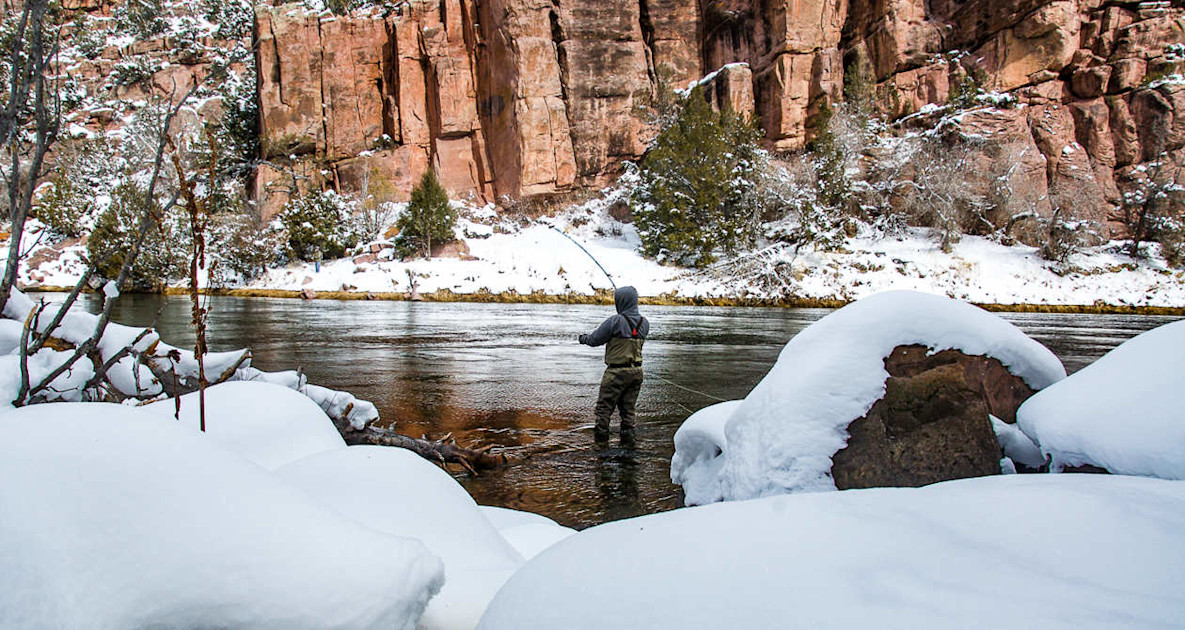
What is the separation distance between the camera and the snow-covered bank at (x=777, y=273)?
84.3ft

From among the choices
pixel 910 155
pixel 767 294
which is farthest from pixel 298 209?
pixel 910 155

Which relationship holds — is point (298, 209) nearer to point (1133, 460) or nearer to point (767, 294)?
point (767, 294)

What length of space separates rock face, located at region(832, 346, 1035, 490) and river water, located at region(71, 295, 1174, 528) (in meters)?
1.43

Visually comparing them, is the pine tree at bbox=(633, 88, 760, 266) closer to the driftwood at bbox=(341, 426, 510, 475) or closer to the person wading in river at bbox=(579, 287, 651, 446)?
the person wading in river at bbox=(579, 287, 651, 446)

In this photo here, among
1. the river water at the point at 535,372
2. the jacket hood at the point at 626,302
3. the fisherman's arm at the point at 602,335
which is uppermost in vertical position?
the jacket hood at the point at 626,302

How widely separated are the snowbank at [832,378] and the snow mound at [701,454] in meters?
0.18

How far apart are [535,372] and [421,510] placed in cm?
742

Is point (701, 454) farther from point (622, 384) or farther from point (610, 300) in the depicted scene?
point (610, 300)

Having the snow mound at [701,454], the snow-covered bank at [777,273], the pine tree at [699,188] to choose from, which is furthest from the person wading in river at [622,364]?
the pine tree at [699,188]

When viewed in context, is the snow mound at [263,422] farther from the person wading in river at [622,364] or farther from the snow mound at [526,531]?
the person wading in river at [622,364]

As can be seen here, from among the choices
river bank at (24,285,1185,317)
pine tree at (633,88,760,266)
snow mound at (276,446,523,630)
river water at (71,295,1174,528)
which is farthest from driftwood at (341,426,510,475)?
pine tree at (633,88,760,266)

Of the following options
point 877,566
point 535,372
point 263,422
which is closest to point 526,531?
point 263,422

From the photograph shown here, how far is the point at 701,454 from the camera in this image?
14.0 feet

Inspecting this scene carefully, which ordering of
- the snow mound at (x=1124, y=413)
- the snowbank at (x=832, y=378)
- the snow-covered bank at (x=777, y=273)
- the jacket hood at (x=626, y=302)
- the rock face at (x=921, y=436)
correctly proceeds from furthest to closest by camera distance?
the snow-covered bank at (x=777, y=273) → the jacket hood at (x=626, y=302) → the snowbank at (x=832, y=378) → the rock face at (x=921, y=436) → the snow mound at (x=1124, y=413)
